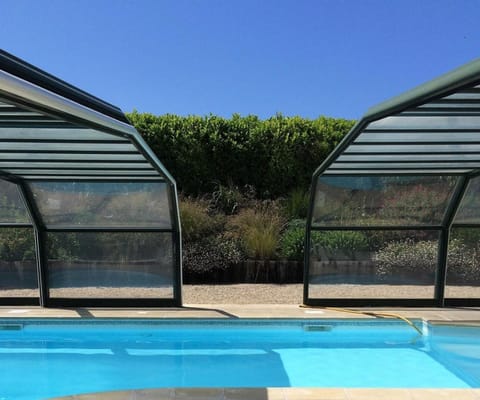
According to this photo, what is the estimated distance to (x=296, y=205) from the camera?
12500mm

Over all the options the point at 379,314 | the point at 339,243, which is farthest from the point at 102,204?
the point at 379,314

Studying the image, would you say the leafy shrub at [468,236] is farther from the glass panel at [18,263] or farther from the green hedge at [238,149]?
the glass panel at [18,263]

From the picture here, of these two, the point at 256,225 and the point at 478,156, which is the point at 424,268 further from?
the point at 256,225

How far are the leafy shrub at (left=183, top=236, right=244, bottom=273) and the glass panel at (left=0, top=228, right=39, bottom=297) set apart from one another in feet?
12.8

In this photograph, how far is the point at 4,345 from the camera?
6.43 m

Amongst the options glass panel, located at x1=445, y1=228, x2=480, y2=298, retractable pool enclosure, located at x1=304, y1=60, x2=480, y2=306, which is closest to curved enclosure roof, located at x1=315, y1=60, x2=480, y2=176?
retractable pool enclosure, located at x1=304, y1=60, x2=480, y2=306

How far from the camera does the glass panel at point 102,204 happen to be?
755cm

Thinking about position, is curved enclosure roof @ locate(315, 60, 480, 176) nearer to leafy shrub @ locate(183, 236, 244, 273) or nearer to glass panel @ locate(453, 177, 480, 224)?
glass panel @ locate(453, 177, 480, 224)

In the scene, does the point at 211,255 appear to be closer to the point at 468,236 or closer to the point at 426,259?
the point at 426,259

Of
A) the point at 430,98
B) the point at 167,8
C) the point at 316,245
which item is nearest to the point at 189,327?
the point at 316,245

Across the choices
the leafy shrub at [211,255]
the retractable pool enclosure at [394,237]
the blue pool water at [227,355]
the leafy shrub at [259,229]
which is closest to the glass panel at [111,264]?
the blue pool water at [227,355]

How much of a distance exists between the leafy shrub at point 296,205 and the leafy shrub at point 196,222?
2.07 m

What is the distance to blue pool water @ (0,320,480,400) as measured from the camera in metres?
5.23

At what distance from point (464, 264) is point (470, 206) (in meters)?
1.10
